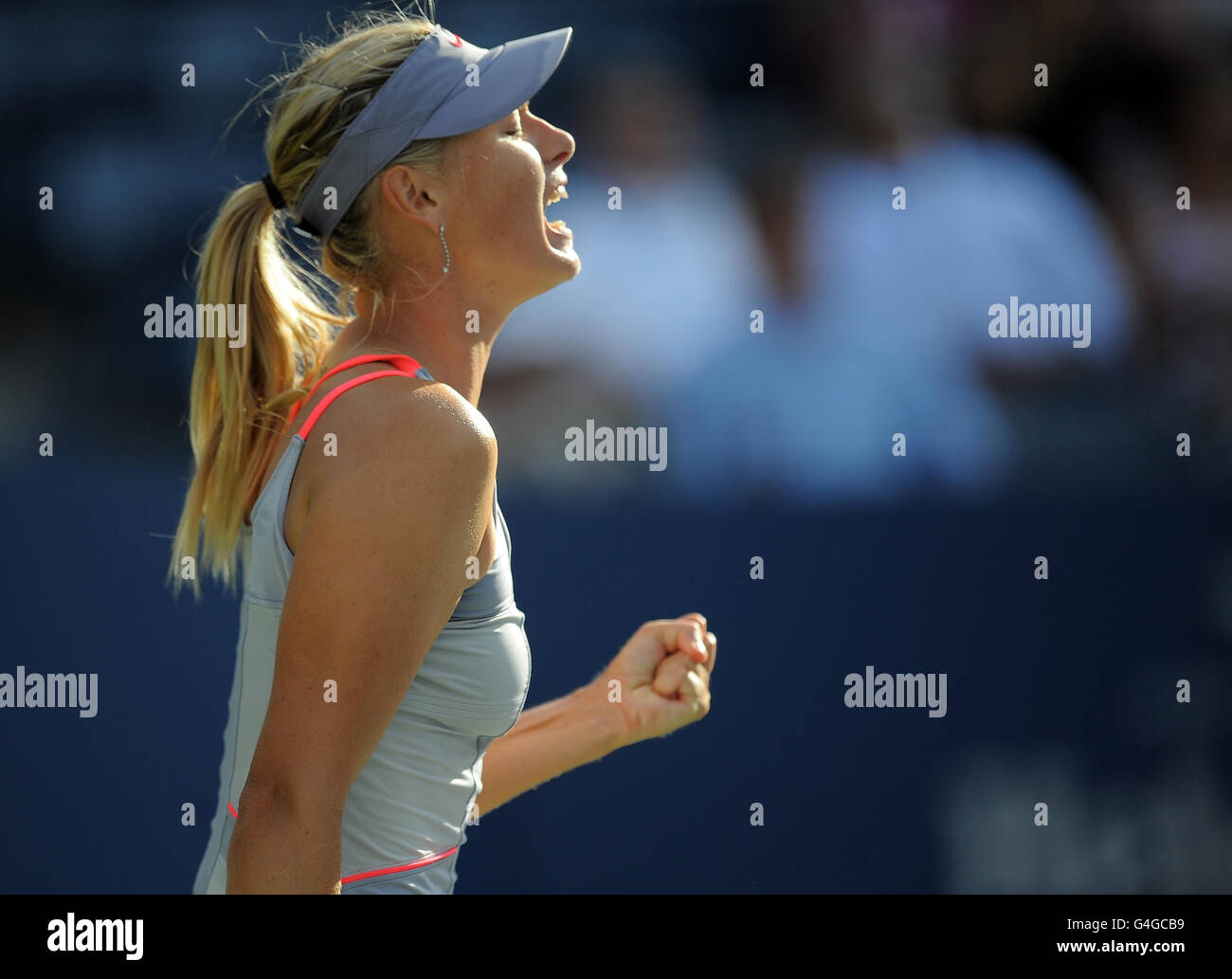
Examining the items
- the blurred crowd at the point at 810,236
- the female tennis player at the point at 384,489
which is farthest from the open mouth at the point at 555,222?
the blurred crowd at the point at 810,236

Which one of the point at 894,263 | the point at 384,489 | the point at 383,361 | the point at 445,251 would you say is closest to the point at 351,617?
the point at 384,489

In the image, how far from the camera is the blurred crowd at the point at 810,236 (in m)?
2.74

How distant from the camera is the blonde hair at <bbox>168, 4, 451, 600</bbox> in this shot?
4.78ft

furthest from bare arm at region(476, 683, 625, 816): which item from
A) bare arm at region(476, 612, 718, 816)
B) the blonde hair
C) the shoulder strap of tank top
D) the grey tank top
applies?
the shoulder strap of tank top

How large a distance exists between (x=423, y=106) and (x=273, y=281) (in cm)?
29

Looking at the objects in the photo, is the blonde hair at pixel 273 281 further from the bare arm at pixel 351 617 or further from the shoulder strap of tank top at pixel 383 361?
the bare arm at pixel 351 617

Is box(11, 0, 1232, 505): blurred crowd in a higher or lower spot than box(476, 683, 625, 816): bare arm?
higher

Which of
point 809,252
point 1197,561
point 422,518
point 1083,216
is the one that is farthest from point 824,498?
point 422,518

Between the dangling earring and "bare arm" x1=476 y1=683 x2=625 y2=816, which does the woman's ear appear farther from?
"bare arm" x1=476 y1=683 x2=625 y2=816

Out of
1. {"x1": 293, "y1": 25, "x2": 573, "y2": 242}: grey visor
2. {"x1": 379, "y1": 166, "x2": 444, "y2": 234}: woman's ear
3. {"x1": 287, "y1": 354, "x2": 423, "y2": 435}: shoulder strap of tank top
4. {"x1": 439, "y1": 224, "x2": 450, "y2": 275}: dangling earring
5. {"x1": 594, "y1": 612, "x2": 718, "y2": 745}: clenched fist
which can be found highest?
{"x1": 293, "y1": 25, "x2": 573, "y2": 242}: grey visor

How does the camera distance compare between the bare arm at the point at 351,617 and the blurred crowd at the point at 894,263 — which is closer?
the bare arm at the point at 351,617

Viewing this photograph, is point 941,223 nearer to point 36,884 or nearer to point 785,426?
point 785,426

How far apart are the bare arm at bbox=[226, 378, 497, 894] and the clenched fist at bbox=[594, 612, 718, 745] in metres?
0.54

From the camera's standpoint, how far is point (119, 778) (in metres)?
2.63
